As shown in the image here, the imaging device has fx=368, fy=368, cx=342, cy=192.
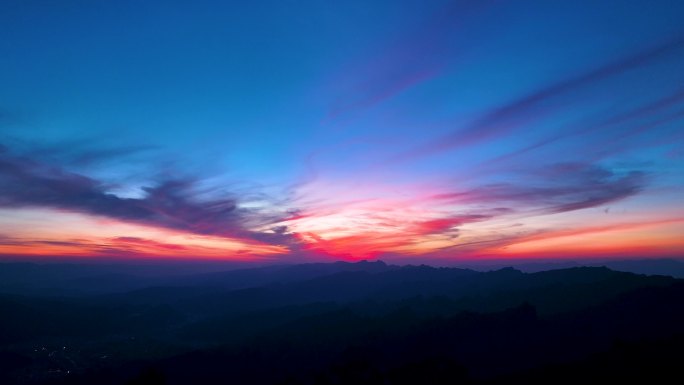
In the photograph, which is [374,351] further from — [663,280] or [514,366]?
[663,280]

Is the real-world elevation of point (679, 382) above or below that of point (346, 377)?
above

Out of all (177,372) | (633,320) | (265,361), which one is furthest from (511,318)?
(177,372)

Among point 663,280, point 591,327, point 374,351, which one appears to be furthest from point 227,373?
point 663,280

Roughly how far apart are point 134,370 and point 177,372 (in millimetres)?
25973

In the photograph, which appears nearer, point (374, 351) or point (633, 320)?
point (633, 320)

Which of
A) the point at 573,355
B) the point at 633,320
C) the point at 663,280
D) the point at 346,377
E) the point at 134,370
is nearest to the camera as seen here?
the point at 346,377

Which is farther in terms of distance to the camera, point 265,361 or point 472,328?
point 265,361

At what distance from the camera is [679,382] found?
6112cm

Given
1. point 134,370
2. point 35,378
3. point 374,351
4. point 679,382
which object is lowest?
point 35,378

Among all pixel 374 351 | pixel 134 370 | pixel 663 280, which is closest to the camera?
pixel 374 351

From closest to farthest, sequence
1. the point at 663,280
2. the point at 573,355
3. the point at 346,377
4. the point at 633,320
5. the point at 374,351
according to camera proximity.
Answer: the point at 346,377, the point at 573,355, the point at 633,320, the point at 374,351, the point at 663,280

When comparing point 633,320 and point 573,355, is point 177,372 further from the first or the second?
point 633,320

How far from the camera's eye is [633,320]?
133875mm

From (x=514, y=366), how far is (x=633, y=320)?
180 feet
